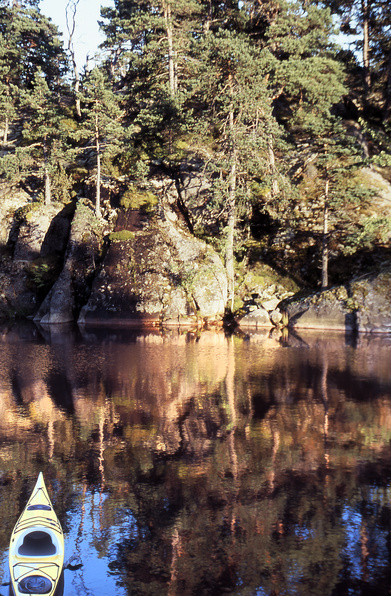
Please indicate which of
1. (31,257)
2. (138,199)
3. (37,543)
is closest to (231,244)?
(138,199)

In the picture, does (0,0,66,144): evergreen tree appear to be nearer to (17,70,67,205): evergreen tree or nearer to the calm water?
(17,70,67,205): evergreen tree

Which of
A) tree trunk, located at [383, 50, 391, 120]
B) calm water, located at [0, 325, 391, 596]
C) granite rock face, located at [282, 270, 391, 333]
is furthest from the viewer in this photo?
tree trunk, located at [383, 50, 391, 120]

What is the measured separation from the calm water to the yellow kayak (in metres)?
1.13

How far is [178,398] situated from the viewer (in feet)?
64.8

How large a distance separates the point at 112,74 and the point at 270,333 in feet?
151

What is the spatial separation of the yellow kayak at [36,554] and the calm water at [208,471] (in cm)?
113

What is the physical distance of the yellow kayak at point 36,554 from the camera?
24.8 feet

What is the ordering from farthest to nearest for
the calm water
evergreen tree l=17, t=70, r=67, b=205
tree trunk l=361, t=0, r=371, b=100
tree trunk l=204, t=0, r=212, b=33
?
tree trunk l=204, t=0, r=212, b=33 → tree trunk l=361, t=0, r=371, b=100 → evergreen tree l=17, t=70, r=67, b=205 → the calm water

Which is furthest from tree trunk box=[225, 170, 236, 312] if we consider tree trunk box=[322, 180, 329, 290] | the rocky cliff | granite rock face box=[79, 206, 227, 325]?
tree trunk box=[322, 180, 329, 290]

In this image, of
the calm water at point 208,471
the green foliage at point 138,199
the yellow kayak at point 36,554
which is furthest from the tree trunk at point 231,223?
the yellow kayak at point 36,554

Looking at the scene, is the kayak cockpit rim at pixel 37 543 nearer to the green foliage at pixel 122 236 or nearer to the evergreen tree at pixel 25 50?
the green foliage at pixel 122 236

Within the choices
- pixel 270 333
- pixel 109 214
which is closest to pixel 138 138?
pixel 109 214

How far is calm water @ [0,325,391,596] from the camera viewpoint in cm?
908

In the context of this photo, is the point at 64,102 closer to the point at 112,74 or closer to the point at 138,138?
the point at 112,74
